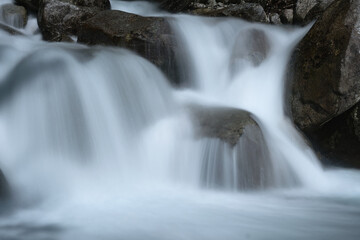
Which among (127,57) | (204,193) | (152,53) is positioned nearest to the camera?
(204,193)

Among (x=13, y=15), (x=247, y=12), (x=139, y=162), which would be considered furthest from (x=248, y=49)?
(x=13, y=15)

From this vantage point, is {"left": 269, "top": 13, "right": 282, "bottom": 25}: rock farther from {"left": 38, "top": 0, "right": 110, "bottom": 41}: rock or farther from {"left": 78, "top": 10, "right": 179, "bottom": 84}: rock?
{"left": 38, "top": 0, "right": 110, "bottom": 41}: rock

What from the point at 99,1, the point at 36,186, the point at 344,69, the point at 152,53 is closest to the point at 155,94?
the point at 152,53

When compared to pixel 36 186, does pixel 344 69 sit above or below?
above

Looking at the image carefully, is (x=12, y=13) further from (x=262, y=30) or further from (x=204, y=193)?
(x=204, y=193)

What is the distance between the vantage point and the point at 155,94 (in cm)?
504

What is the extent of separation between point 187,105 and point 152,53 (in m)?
1.21

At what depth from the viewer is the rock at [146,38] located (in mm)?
5820

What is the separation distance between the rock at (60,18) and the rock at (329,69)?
4.24m

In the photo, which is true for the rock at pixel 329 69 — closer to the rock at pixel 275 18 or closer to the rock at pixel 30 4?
the rock at pixel 275 18

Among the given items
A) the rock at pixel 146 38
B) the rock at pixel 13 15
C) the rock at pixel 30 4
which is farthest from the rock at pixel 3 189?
the rock at pixel 30 4

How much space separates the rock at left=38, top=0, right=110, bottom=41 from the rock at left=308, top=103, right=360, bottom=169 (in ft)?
15.4

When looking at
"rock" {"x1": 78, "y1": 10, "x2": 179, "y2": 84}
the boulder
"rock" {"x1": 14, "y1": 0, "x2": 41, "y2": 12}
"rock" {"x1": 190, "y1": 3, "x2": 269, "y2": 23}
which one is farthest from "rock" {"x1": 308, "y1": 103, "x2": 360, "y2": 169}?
"rock" {"x1": 14, "y1": 0, "x2": 41, "y2": 12}

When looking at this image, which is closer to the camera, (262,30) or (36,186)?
(36,186)
